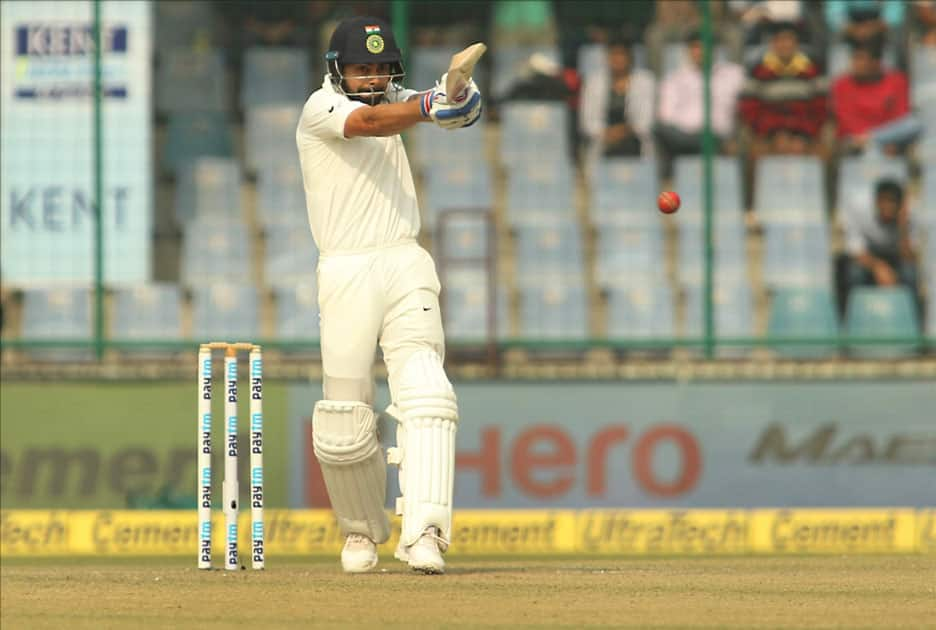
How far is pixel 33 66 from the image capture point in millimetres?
12078

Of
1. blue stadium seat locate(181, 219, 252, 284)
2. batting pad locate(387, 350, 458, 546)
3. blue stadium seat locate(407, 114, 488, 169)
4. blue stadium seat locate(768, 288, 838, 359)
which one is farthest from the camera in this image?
blue stadium seat locate(407, 114, 488, 169)

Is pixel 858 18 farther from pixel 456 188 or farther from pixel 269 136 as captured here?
pixel 269 136

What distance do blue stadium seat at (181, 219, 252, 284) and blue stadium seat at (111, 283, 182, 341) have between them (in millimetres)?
210

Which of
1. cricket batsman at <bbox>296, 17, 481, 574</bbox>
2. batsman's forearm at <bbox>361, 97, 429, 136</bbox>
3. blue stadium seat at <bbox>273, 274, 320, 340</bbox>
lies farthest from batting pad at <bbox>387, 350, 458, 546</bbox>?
blue stadium seat at <bbox>273, 274, 320, 340</bbox>

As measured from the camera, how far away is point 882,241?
1227 centimetres

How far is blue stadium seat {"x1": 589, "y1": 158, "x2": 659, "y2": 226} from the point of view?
12.6 meters

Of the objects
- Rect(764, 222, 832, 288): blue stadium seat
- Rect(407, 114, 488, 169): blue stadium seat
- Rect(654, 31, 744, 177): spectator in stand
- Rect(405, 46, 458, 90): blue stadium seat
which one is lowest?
Rect(764, 222, 832, 288): blue stadium seat

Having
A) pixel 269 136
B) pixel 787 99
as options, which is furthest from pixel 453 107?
pixel 787 99

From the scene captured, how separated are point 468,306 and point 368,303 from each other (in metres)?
4.65

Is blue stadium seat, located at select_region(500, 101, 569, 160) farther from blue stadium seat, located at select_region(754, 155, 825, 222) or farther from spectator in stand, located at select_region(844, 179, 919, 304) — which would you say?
spectator in stand, located at select_region(844, 179, 919, 304)

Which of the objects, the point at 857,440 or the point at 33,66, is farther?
the point at 33,66

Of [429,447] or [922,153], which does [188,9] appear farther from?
[429,447]

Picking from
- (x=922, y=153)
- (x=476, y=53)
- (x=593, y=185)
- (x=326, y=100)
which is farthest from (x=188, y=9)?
(x=476, y=53)

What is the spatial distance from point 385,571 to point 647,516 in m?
3.86
